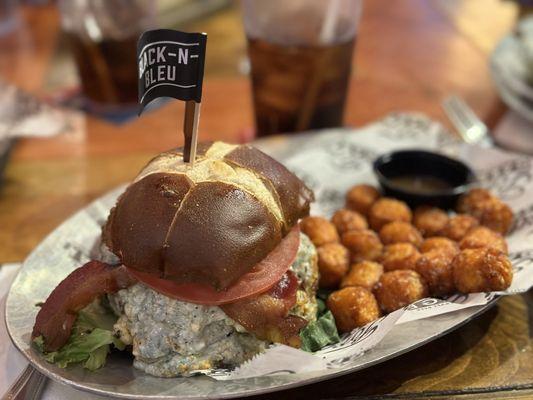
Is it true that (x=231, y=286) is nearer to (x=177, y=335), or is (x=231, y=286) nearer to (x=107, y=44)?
(x=177, y=335)

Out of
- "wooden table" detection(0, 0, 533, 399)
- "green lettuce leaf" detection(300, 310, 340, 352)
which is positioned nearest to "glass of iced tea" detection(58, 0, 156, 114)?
"wooden table" detection(0, 0, 533, 399)

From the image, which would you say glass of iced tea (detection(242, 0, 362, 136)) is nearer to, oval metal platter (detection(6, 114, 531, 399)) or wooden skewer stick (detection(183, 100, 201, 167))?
oval metal platter (detection(6, 114, 531, 399))

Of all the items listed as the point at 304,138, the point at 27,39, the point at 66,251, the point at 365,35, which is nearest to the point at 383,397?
the point at 66,251

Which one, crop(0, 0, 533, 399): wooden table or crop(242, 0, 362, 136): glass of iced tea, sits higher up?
crop(242, 0, 362, 136): glass of iced tea

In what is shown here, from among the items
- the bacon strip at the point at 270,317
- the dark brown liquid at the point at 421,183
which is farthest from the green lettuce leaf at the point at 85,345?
the dark brown liquid at the point at 421,183

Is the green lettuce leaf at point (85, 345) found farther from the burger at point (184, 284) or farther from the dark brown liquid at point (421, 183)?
the dark brown liquid at point (421, 183)

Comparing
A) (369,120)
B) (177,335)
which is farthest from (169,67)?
(369,120)

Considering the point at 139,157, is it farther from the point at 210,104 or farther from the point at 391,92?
the point at 391,92
